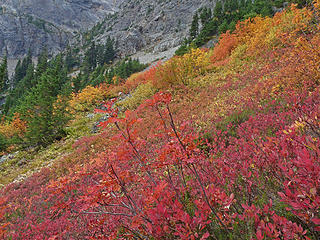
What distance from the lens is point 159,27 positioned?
227ft

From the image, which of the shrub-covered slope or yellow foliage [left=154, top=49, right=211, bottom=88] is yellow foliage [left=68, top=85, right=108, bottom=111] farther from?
yellow foliage [left=154, top=49, right=211, bottom=88]

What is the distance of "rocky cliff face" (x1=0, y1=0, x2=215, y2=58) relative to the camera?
65.6 meters

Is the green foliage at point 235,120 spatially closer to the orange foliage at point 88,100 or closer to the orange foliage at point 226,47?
the orange foliage at point 226,47

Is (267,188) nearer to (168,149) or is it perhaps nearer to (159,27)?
(168,149)

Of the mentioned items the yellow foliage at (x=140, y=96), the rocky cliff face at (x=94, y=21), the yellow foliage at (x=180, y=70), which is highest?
the rocky cliff face at (x=94, y=21)

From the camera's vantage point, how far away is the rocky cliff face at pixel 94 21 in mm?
65625

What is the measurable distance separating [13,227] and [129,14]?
99497mm

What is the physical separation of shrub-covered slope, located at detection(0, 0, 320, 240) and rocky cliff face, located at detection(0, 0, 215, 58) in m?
44.4

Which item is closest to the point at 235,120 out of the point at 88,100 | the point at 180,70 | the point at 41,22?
the point at 180,70

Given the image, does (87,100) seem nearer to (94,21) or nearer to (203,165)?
(203,165)

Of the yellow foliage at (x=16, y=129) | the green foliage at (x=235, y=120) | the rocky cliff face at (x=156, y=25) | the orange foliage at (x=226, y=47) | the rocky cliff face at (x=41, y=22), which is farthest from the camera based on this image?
the rocky cliff face at (x=41, y=22)

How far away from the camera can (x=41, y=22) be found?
118 m

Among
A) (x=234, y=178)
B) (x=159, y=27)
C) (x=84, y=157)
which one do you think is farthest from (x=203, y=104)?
(x=159, y=27)

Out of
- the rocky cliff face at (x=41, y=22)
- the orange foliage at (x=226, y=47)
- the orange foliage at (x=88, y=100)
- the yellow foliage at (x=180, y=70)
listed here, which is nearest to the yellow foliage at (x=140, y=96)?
the yellow foliage at (x=180, y=70)
